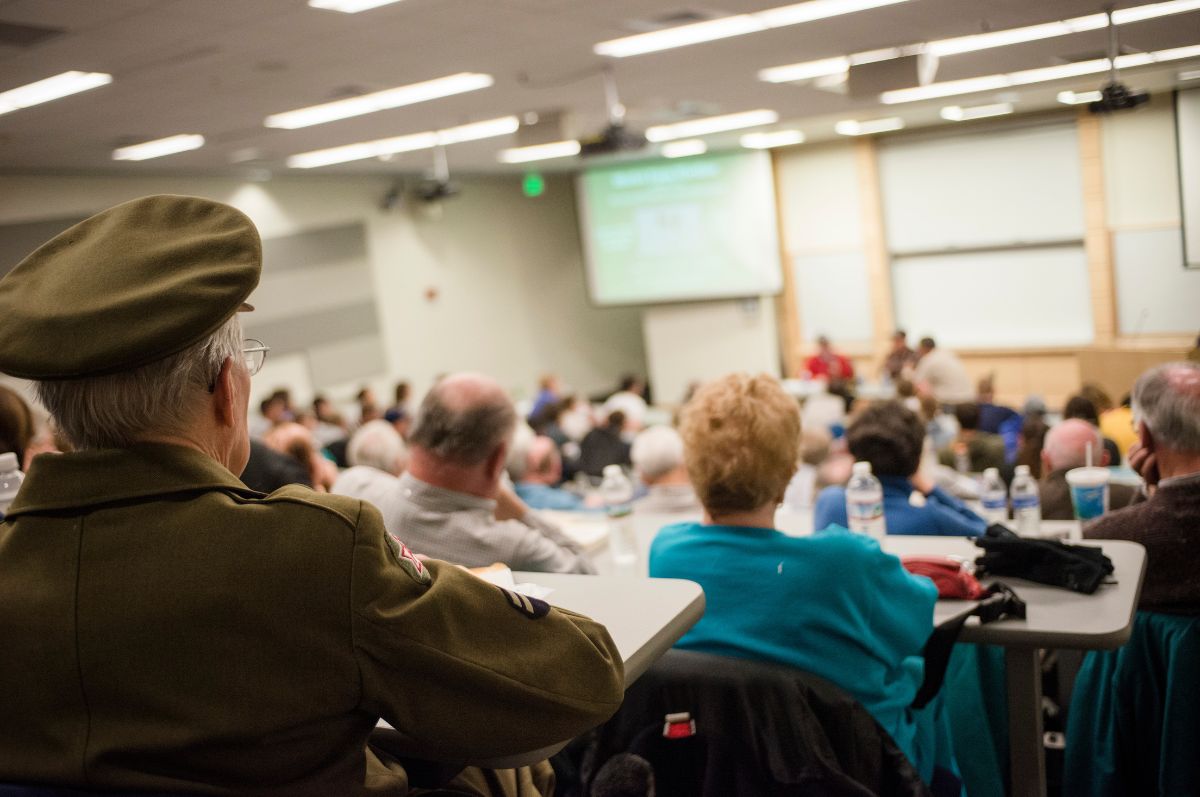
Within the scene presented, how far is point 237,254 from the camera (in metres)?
0.97

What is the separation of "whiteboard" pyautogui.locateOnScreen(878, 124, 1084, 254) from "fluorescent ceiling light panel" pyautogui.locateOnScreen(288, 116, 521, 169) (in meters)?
5.53

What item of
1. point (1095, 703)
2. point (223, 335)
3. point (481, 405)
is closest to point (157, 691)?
point (223, 335)

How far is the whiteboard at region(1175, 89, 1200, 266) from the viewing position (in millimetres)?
5020

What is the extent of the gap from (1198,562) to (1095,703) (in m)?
0.43

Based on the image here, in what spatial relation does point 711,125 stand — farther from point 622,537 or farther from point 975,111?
point 622,537

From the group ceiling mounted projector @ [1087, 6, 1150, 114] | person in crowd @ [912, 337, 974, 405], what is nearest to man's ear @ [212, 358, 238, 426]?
ceiling mounted projector @ [1087, 6, 1150, 114]

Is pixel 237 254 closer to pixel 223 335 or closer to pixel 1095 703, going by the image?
pixel 223 335

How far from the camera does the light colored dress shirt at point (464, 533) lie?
2527 millimetres

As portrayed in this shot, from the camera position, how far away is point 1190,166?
546 cm

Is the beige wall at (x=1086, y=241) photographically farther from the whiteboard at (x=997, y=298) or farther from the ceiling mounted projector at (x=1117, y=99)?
the ceiling mounted projector at (x=1117, y=99)

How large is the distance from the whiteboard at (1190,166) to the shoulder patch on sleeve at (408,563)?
16.7 ft

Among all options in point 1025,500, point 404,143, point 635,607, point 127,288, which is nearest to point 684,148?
point 404,143

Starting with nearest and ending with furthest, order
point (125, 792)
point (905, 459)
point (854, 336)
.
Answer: point (125, 792) < point (905, 459) < point (854, 336)

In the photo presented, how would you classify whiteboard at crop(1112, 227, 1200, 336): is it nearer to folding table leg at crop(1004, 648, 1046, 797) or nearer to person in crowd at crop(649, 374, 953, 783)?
folding table leg at crop(1004, 648, 1046, 797)
